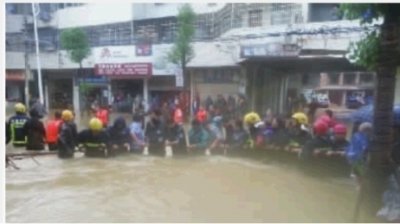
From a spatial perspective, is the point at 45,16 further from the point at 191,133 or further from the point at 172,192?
the point at 191,133

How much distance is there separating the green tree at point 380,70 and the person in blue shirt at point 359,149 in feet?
1.08

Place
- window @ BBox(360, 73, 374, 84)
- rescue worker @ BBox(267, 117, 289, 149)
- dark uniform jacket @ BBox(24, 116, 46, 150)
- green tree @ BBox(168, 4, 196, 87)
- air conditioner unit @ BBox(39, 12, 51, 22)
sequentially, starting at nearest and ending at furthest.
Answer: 1. air conditioner unit @ BBox(39, 12, 51, 22)
2. window @ BBox(360, 73, 374, 84)
3. green tree @ BBox(168, 4, 196, 87)
4. rescue worker @ BBox(267, 117, 289, 149)
5. dark uniform jacket @ BBox(24, 116, 46, 150)

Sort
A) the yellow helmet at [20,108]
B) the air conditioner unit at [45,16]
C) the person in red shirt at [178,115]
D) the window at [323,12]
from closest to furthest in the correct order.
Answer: the air conditioner unit at [45,16], the window at [323,12], the yellow helmet at [20,108], the person in red shirt at [178,115]

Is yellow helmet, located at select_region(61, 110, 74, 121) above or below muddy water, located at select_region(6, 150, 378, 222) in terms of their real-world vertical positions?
above

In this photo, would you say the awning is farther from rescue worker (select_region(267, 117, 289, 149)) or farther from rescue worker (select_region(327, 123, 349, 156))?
rescue worker (select_region(327, 123, 349, 156))

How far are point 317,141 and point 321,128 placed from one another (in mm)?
147

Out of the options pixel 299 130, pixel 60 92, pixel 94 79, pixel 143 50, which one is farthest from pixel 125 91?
pixel 299 130

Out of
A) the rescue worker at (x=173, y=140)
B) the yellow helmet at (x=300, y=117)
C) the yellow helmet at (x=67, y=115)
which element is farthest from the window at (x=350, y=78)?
the yellow helmet at (x=67, y=115)

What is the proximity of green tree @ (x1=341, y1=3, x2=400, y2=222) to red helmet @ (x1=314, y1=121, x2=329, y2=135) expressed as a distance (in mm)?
1649

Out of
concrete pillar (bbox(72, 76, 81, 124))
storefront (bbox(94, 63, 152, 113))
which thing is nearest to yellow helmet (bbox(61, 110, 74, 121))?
concrete pillar (bbox(72, 76, 81, 124))

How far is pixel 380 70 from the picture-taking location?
3818 millimetres

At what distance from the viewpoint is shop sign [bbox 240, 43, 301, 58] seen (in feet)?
19.8

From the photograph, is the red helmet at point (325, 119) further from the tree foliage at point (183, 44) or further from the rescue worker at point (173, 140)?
the rescue worker at point (173, 140)

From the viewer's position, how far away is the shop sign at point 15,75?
4139 mm
